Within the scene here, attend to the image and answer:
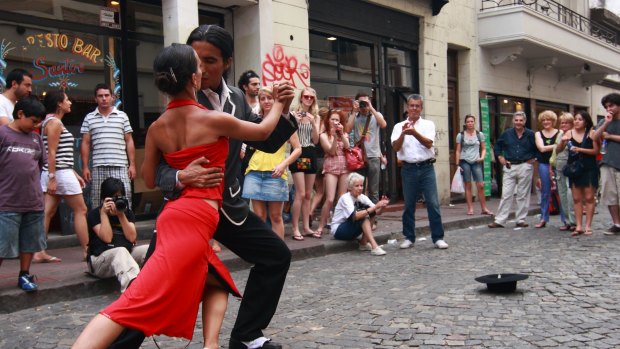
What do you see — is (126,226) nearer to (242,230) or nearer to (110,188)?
(110,188)

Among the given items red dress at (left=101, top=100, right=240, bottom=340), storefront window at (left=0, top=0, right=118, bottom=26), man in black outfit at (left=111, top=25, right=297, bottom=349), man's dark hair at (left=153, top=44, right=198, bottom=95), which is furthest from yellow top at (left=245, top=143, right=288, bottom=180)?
man's dark hair at (left=153, top=44, right=198, bottom=95)

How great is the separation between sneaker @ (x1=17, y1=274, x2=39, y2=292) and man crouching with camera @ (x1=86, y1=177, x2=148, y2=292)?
0.57m

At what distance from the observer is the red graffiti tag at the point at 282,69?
1019 centimetres

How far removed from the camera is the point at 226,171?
3637 millimetres

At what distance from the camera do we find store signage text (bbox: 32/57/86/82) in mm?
7988

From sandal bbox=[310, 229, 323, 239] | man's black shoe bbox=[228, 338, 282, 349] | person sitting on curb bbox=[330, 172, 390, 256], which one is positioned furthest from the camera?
sandal bbox=[310, 229, 323, 239]

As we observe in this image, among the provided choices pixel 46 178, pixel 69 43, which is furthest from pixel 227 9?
pixel 46 178

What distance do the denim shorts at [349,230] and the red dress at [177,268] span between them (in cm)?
518

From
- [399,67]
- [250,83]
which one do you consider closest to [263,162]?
[250,83]

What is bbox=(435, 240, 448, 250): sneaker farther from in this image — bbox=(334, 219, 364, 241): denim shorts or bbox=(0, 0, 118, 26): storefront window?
bbox=(0, 0, 118, 26): storefront window

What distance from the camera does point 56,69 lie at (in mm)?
8195

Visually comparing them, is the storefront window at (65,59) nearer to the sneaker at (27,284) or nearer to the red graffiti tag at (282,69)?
the red graffiti tag at (282,69)

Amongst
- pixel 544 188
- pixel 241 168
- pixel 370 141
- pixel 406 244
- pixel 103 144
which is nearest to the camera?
pixel 103 144

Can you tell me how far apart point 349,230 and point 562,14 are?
1546 centimetres
